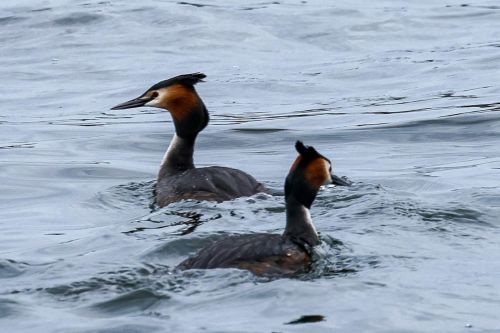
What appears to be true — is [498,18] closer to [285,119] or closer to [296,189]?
[285,119]

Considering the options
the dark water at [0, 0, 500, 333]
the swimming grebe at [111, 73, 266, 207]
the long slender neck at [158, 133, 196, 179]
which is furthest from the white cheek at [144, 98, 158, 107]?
the dark water at [0, 0, 500, 333]

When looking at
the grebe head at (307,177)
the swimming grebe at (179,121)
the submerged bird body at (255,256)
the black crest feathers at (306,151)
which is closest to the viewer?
the submerged bird body at (255,256)

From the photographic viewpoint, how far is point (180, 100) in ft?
39.4

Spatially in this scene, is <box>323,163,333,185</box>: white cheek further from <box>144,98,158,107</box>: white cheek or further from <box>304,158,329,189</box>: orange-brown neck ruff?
<box>144,98,158,107</box>: white cheek

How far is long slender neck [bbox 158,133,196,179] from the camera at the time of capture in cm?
1198

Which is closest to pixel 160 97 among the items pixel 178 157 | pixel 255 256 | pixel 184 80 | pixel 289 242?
pixel 184 80

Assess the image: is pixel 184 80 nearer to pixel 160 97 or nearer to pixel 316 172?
pixel 160 97

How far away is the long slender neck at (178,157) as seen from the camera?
39.3 ft

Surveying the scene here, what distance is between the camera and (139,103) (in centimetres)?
1202

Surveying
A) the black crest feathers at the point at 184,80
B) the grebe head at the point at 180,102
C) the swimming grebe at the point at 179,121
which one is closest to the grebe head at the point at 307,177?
the swimming grebe at the point at 179,121

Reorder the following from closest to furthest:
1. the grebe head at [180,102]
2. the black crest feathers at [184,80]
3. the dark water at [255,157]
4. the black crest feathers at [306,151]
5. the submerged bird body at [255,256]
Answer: the dark water at [255,157] < the submerged bird body at [255,256] < the black crest feathers at [306,151] < the black crest feathers at [184,80] < the grebe head at [180,102]

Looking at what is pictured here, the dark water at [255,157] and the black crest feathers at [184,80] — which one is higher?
the black crest feathers at [184,80]

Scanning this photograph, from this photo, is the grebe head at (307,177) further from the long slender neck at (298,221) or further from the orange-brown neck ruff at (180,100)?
the orange-brown neck ruff at (180,100)

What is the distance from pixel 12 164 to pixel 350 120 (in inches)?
156
